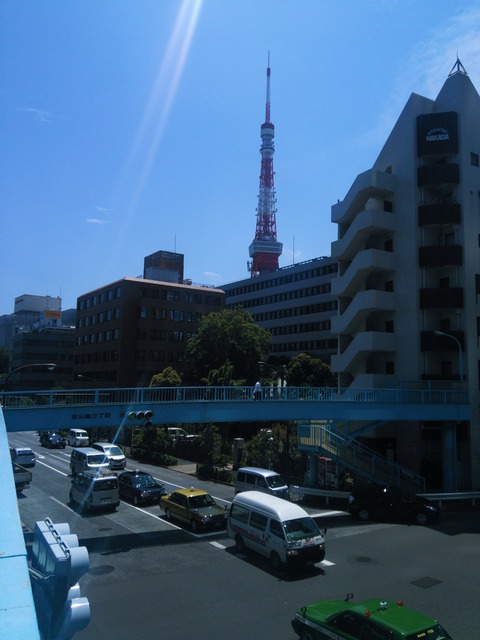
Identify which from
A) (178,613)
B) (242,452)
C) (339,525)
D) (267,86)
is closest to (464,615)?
(178,613)

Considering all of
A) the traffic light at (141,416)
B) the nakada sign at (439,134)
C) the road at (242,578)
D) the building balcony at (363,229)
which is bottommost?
the road at (242,578)

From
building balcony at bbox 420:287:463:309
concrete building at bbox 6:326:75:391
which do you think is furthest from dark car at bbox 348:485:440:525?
concrete building at bbox 6:326:75:391

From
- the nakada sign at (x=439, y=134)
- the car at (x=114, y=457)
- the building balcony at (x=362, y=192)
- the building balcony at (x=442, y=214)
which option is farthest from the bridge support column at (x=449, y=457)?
the car at (x=114, y=457)

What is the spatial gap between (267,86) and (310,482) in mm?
129321

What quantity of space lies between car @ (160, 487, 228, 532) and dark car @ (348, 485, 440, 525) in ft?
21.8

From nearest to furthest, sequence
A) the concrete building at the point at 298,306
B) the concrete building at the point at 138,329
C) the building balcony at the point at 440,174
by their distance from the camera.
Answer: the building balcony at the point at 440,174 → the concrete building at the point at 138,329 → the concrete building at the point at 298,306

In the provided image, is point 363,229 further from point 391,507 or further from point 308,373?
point 308,373

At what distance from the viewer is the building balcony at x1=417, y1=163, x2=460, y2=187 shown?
117ft

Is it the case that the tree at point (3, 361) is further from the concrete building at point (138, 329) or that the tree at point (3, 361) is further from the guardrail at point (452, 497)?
the guardrail at point (452, 497)

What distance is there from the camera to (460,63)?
38.9m

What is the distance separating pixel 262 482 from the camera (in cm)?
2708

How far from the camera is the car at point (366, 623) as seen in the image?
9266mm

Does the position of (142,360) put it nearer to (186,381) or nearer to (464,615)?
(186,381)

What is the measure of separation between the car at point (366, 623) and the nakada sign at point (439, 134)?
33425mm
